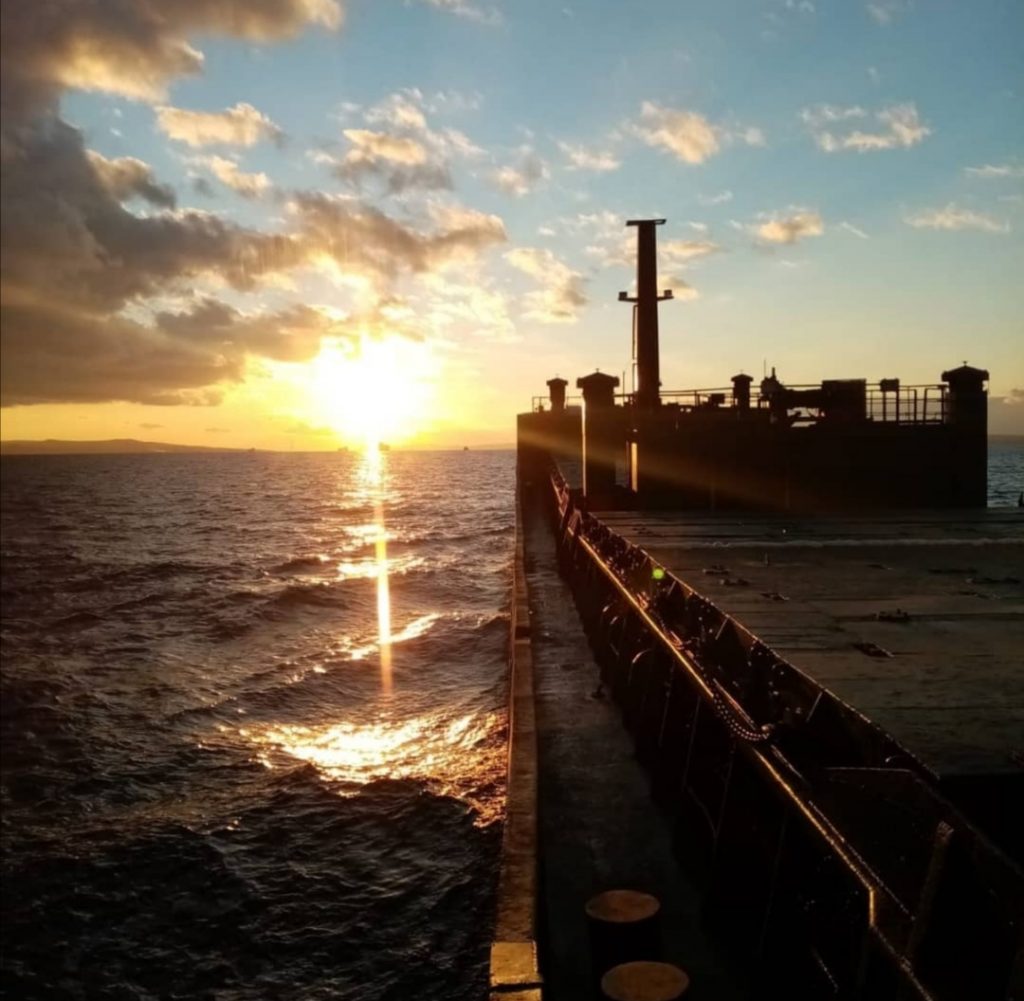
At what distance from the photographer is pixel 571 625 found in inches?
789

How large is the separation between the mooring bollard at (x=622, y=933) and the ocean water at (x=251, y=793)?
198 inches

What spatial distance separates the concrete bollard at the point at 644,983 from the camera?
17.4 feet

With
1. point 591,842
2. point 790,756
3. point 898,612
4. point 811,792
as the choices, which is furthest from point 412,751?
point 811,792

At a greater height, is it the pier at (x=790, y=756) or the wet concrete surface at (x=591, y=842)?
the pier at (x=790, y=756)

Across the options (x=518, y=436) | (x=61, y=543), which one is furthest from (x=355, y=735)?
(x=61, y=543)

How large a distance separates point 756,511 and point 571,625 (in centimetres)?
1025

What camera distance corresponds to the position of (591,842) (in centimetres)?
896

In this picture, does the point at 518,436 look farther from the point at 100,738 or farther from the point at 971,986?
the point at 971,986

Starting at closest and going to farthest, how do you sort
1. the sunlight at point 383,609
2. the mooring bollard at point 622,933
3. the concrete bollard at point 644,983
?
the concrete bollard at point 644,983 < the mooring bollard at point 622,933 < the sunlight at point 383,609

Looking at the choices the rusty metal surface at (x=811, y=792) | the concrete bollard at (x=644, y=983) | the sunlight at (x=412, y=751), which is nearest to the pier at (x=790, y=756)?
the rusty metal surface at (x=811, y=792)

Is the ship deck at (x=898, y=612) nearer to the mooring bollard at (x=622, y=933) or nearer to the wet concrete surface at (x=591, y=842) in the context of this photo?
the mooring bollard at (x=622, y=933)

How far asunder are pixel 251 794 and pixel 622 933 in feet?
39.8

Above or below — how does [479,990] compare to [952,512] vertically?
below

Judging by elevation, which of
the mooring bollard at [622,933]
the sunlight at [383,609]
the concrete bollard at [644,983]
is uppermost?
the concrete bollard at [644,983]
